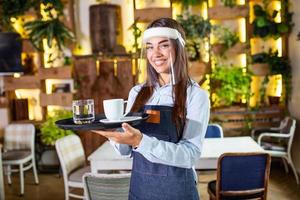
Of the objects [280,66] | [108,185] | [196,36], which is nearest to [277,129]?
[280,66]

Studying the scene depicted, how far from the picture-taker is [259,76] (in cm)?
443

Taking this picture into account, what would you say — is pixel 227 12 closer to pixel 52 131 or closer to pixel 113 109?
Result: pixel 52 131

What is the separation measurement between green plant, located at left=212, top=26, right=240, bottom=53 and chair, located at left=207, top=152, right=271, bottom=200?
2.44 metres

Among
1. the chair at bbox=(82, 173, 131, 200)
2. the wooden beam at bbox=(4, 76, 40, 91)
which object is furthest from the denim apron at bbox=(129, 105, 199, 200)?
the wooden beam at bbox=(4, 76, 40, 91)

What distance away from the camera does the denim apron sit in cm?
127

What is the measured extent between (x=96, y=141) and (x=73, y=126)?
348cm

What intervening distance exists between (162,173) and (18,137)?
3314 mm

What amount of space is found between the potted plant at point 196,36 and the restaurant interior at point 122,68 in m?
0.01

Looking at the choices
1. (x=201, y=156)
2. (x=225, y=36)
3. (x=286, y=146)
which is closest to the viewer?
(x=201, y=156)

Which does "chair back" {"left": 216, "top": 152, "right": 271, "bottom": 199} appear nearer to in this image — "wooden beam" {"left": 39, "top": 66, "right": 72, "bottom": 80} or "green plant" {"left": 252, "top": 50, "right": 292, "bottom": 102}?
"green plant" {"left": 252, "top": 50, "right": 292, "bottom": 102}

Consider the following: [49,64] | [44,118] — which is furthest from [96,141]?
[49,64]

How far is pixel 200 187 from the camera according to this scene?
3764 millimetres

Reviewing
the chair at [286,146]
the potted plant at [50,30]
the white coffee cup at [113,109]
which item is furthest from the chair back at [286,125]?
the white coffee cup at [113,109]

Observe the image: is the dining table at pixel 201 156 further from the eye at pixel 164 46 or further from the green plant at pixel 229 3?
the green plant at pixel 229 3
